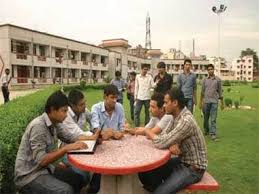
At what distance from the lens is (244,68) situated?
363 ft

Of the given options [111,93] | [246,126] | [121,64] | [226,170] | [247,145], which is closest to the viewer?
[111,93]

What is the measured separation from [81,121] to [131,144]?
129 centimetres

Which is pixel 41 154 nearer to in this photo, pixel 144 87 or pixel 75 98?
pixel 75 98

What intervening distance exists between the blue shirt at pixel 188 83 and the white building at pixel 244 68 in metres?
103

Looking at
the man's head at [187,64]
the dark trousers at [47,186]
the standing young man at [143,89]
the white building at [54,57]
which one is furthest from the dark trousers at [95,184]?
the white building at [54,57]

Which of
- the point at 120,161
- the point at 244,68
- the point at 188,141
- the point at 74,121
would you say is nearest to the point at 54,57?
the point at 74,121

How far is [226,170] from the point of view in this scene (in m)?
6.80

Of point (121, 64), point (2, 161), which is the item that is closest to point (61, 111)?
point (2, 161)

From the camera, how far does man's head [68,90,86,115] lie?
209 inches

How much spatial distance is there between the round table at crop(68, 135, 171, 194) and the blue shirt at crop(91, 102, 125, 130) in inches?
44.4

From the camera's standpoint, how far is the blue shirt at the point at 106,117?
5.62 m

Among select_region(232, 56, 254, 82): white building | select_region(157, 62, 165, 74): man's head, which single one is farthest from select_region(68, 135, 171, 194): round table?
select_region(232, 56, 254, 82): white building

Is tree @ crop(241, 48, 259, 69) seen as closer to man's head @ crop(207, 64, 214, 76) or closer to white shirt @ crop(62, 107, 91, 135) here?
man's head @ crop(207, 64, 214, 76)

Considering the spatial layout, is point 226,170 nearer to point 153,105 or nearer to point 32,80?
point 153,105
